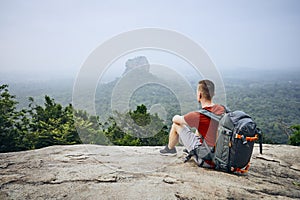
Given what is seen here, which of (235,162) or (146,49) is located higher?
(146,49)

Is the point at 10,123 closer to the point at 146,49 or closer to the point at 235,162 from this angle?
the point at 146,49

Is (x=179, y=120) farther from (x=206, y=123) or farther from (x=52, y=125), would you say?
(x=52, y=125)

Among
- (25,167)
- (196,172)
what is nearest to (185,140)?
(196,172)

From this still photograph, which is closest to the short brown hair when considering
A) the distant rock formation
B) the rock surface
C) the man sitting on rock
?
the man sitting on rock

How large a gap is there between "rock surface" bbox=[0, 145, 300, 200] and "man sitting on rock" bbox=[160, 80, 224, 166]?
0.35 metres

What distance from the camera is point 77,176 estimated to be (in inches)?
117

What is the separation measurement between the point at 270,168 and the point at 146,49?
121 inches

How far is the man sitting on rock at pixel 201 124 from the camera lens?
3135 millimetres

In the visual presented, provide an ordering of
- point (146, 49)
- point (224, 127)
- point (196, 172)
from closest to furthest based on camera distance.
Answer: point (224, 127)
point (196, 172)
point (146, 49)

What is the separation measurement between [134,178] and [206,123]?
1195mm

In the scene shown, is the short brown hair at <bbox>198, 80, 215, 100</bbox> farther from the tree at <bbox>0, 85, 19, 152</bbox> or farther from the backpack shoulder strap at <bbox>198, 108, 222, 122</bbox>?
the tree at <bbox>0, 85, 19, 152</bbox>

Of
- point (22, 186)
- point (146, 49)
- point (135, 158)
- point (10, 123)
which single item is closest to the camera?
point (22, 186)

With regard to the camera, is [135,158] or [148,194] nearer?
[148,194]

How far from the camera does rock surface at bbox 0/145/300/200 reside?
2516 millimetres
